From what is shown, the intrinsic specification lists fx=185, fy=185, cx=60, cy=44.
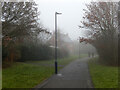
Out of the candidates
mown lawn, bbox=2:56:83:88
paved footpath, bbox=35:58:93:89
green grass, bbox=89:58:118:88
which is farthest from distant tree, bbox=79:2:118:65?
mown lawn, bbox=2:56:83:88

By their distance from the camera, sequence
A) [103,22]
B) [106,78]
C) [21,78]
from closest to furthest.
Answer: [103,22], [21,78], [106,78]

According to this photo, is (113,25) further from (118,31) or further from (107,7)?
(107,7)

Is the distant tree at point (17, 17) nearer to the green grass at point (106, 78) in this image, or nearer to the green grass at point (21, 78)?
the green grass at point (21, 78)

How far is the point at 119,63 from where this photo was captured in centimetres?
575

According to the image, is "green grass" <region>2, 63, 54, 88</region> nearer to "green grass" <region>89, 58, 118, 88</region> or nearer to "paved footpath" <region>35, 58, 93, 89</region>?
"paved footpath" <region>35, 58, 93, 89</region>

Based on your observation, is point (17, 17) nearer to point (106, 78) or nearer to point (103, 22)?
point (103, 22)

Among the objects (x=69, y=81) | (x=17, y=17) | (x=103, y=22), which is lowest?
(x=69, y=81)

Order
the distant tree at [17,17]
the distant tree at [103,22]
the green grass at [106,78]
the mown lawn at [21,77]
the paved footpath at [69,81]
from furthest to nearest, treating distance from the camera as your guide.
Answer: the paved footpath at [69,81] < the mown lawn at [21,77] < the green grass at [106,78] < the distant tree at [17,17] < the distant tree at [103,22]

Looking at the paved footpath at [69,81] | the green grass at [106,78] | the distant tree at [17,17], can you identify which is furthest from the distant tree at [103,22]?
the paved footpath at [69,81]

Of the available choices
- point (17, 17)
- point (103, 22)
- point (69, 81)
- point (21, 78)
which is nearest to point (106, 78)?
point (69, 81)

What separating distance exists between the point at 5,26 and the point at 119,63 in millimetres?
5332

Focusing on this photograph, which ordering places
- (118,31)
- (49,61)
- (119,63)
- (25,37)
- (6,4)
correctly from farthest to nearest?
(49,61) → (25,37) → (6,4) → (119,63) → (118,31)

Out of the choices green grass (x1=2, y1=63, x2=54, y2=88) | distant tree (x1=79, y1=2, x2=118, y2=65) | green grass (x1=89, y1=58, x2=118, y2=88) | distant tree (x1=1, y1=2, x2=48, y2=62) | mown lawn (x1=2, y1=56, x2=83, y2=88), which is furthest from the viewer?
mown lawn (x1=2, y1=56, x2=83, y2=88)

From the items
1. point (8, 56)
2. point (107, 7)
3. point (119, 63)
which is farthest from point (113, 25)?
point (8, 56)
